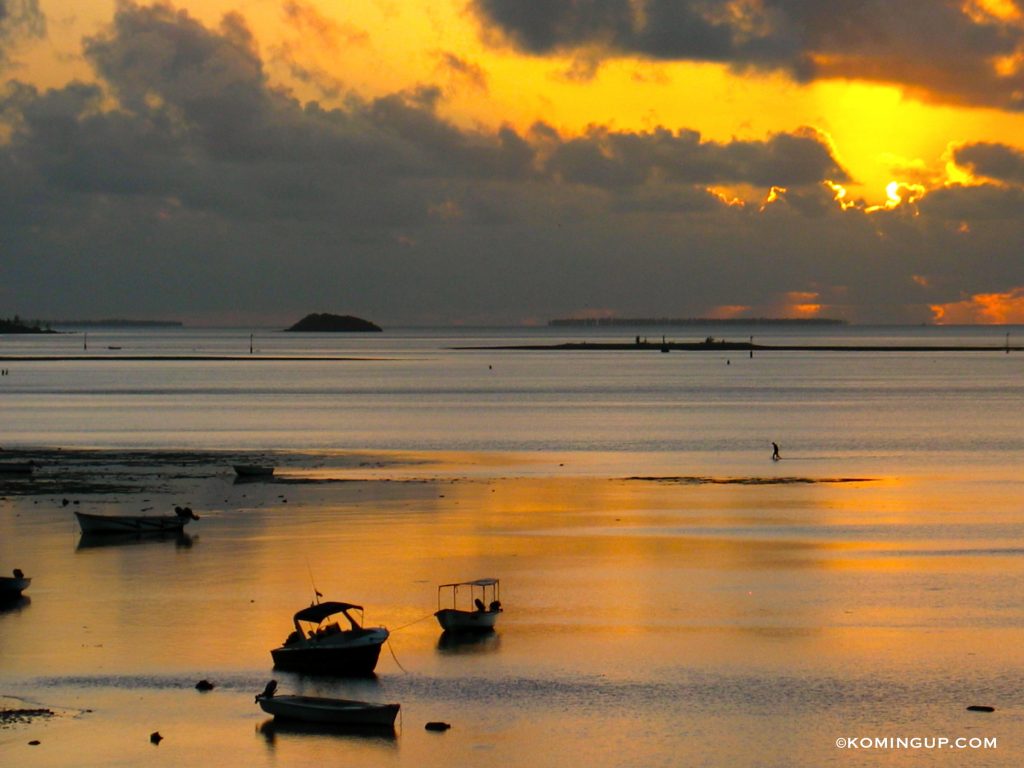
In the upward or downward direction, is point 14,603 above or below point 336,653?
above

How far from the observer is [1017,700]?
2744 centimetres

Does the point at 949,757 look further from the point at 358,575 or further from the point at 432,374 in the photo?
the point at 432,374

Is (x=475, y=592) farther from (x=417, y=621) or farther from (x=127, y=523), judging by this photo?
→ (x=127, y=523)

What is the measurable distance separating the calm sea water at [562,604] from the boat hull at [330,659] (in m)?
0.34

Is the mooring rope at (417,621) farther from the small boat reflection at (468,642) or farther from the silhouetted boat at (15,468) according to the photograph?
the silhouetted boat at (15,468)

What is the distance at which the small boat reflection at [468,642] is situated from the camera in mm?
31766

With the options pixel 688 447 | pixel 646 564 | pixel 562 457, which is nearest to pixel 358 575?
pixel 646 564

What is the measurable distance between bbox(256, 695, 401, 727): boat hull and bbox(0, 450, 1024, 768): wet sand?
0.35m

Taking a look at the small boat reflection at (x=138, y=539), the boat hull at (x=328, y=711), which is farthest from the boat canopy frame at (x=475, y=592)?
the small boat reflection at (x=138, y=539)

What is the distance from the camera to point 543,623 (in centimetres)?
3400

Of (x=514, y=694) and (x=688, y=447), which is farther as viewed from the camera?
(x=688, y=447)

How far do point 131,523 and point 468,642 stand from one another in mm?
18124

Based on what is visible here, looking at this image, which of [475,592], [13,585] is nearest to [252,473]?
[13,585]

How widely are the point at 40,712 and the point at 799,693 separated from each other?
46.2ft
